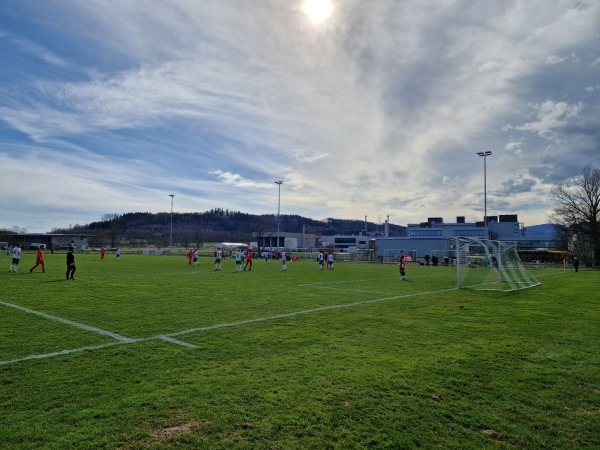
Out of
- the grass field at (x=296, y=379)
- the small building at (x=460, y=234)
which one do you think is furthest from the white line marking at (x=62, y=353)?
the small building at (x=460, y=234)

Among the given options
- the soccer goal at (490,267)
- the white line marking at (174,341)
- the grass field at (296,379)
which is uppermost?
the soccer goal at (490,267)

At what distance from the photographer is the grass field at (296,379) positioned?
4027mm

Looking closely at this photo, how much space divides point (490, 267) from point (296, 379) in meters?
23.6

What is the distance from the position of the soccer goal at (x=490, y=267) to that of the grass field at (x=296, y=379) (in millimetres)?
9358

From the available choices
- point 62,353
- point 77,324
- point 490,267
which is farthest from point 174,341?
point 490,267

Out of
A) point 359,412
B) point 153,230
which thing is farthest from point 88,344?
point 153,230

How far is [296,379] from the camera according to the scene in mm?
5637

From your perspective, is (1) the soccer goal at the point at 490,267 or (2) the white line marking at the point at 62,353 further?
(1) the soccer goal at the point at 490,267

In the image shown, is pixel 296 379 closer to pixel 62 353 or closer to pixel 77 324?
pixel 62 353

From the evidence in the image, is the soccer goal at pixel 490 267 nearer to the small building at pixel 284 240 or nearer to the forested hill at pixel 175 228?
the small building at pixel 284 240

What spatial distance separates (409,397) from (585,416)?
6.67 feet

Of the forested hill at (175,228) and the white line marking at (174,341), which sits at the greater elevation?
the forested hill at (175,228)

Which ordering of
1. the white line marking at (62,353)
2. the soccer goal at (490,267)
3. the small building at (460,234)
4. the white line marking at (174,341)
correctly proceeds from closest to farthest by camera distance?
the white line marking at (62,353), the white line marking at (174,341), the soccer goal at (490,267), the small building at (460,234)

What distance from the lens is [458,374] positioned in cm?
591
